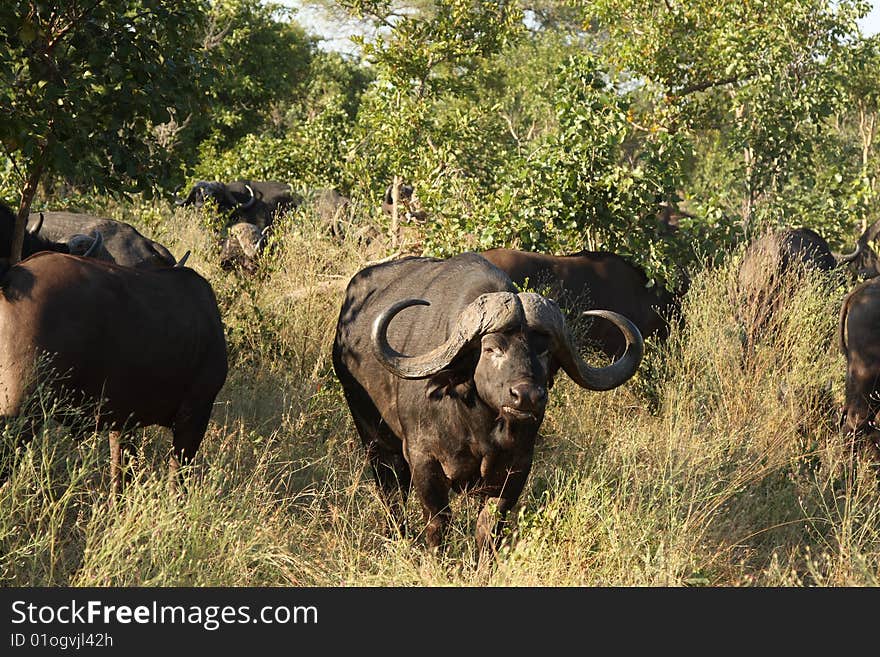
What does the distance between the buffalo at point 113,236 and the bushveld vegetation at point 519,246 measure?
1.17 ft

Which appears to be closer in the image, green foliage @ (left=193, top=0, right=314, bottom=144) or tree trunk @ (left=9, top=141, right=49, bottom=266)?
tree trunk @ (left=9, top=141, right=49, bottom=266)

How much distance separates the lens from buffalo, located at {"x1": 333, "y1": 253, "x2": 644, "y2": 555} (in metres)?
3.97

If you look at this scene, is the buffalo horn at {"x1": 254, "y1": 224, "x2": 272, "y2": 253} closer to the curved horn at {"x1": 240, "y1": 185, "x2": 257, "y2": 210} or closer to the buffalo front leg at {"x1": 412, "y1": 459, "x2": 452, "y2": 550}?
the curved horn at {"x1": 240, "y1": 185, "x2": 257, "y2": 210}

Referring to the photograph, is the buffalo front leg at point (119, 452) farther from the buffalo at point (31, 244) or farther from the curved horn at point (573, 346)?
the curved horn at point (573, 346)

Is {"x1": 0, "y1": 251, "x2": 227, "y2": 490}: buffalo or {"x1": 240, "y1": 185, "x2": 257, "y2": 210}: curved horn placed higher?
{"x1": 240, "y1": 185, "x2": 257, "y2": 210}: curved horn

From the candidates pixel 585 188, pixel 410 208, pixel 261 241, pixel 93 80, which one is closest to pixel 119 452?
pixel 93 80

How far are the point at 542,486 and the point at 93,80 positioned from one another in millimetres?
3042

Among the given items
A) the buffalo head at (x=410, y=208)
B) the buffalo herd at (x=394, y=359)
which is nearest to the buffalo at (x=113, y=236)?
the buffalo herd at (x=394, y=359)

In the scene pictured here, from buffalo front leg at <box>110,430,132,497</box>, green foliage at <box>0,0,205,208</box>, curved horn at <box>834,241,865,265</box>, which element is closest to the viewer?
green foliage at <box>0,0,205,208</box>

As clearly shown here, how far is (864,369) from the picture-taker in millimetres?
5953

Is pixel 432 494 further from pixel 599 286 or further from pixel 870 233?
pixel 870 233

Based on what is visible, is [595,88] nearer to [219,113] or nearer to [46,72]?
[46,72]

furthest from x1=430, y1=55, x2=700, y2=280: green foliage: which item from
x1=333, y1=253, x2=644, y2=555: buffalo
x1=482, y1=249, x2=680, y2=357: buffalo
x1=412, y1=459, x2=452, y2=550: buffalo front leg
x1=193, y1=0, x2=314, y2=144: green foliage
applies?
x1=193, y1=0, x2=314, y2=144: green foliage

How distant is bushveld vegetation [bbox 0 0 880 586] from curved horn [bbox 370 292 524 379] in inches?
30.9
